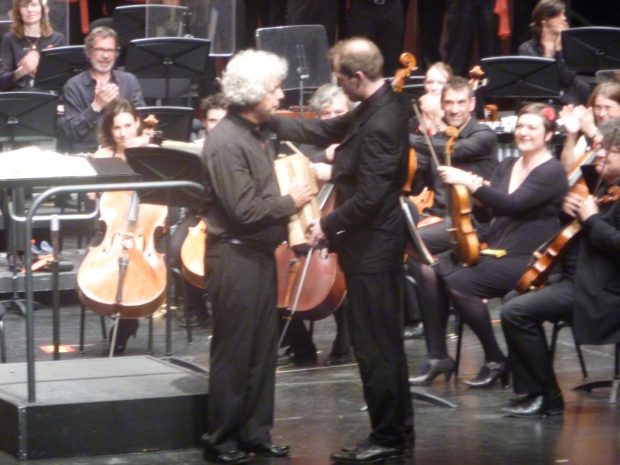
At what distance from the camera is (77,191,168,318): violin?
7418 millimetres

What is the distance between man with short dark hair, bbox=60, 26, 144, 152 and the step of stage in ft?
13.8

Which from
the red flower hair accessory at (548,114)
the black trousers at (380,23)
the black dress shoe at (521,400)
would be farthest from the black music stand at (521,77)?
the black dress shoe at (521,400)

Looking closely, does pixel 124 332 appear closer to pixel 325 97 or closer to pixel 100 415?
pixel 325 97

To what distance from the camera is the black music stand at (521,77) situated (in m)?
9.98

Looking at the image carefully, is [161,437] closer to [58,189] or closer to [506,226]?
[58,189]

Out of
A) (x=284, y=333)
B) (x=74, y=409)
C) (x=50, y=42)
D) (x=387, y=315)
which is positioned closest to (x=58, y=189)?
(x=74, y=409)

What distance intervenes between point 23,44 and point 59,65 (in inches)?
21.1

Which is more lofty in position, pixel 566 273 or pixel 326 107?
pixel 326 107

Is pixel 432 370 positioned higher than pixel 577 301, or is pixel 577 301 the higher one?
pixel 577 301

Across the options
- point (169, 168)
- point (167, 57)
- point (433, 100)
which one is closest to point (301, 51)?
point (167, 57)

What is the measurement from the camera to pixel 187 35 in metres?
11.3

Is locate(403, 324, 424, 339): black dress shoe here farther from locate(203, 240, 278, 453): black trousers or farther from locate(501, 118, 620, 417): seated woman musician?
locate(203, 240, 278, 453): black trousers

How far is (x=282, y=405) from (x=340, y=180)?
1.50m

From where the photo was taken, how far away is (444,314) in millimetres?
7336
